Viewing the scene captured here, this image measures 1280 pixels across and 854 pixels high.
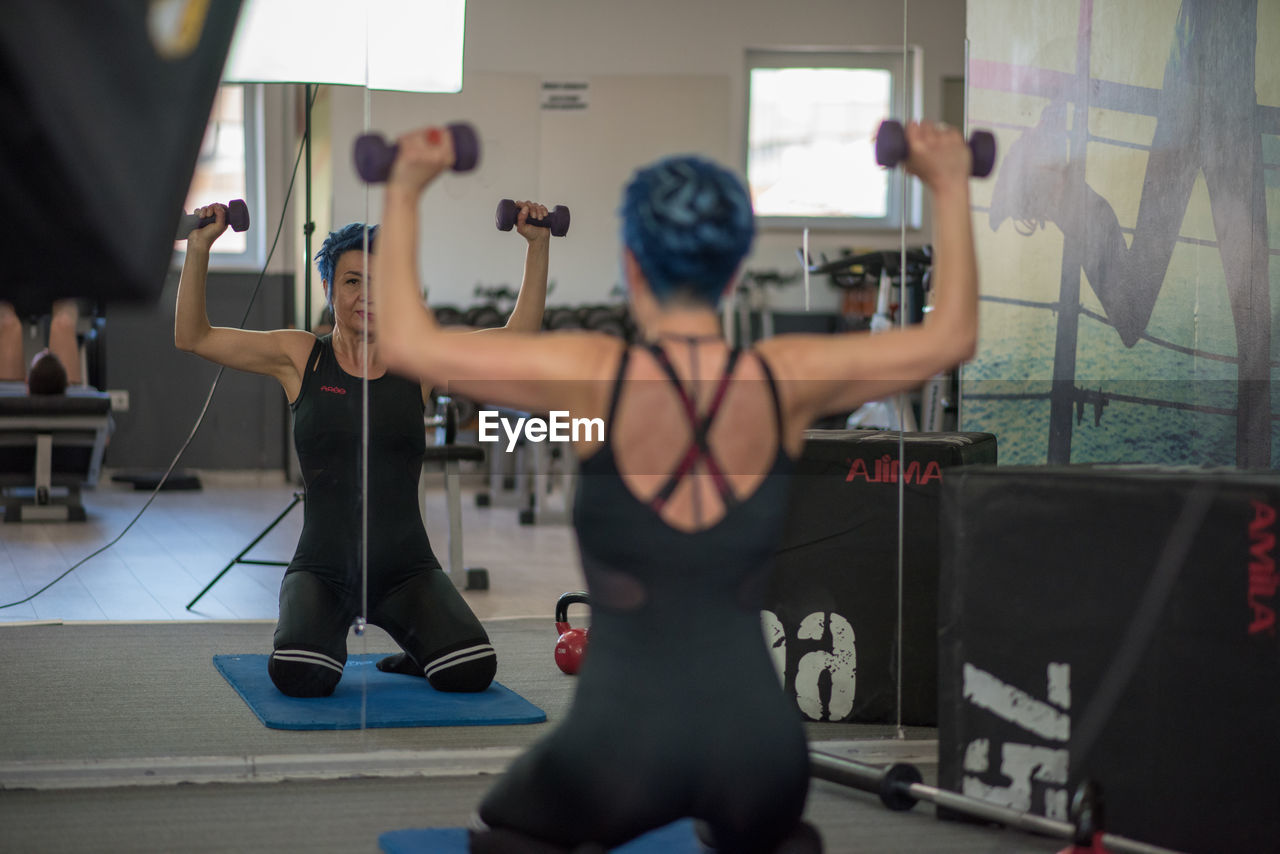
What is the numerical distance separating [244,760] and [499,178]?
1.72 m

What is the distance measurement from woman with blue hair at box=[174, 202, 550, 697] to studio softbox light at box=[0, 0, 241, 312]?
1278mm

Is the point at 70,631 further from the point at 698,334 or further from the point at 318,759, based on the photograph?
the point at 698,334

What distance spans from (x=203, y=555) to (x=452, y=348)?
4008 millimetres

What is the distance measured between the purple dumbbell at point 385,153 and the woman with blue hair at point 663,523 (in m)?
0.02

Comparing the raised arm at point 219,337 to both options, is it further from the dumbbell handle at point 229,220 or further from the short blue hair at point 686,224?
the short blue hair at point 686,224

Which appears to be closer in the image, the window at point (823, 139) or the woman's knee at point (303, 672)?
the woman's knee at point (303, 672)

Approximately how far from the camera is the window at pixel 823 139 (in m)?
5.07

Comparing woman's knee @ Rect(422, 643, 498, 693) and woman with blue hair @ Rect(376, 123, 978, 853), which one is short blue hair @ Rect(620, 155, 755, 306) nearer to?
woman with blue hair @ Rect(376, 123, 978, 853)

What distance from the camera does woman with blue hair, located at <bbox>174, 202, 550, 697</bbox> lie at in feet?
9.03

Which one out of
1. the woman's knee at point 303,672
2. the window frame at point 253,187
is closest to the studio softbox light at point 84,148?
the woman's knee at point 303,672

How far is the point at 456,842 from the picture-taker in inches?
76.4

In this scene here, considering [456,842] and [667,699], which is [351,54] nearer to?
[456,842]

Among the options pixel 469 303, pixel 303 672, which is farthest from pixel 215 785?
pixel 469 303

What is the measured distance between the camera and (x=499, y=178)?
3.42 meters
